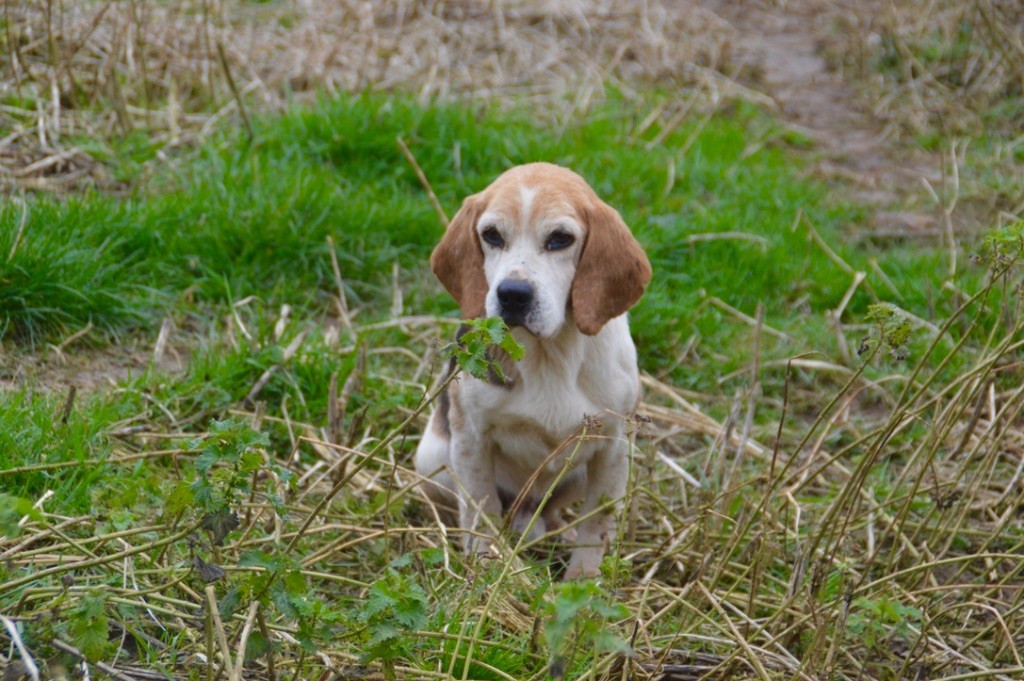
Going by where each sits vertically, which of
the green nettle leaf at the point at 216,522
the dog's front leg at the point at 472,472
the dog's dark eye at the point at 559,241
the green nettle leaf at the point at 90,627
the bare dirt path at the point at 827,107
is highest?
the dog's dark eye at the point at 559,241

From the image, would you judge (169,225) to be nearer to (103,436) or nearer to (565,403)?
(103,436)

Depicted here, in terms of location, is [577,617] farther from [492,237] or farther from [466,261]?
[466,261]

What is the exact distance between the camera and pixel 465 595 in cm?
373

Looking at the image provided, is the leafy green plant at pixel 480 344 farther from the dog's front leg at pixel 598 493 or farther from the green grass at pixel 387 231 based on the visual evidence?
the green grass at pixel 387 231

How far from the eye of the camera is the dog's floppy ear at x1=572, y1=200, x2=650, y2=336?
4191mm

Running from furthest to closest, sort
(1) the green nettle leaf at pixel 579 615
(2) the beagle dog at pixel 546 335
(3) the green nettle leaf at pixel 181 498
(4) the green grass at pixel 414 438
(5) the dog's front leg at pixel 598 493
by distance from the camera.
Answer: (5) the dog's front leg at pixel 598 493
(2) the beagle dog at pixel 546 335
(4) the green grass at pixel 414 438
(3) the green nettle leaf at pixel 181 498
(1) the green nettle leaf at pixel 579 615

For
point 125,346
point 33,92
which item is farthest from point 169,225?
point 33,92

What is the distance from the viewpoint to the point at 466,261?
4.43 meters

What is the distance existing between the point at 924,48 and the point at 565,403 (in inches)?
275

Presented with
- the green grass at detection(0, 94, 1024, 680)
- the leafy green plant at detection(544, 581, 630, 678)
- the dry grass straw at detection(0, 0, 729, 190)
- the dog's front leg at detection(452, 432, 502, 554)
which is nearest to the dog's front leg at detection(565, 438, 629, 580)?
the green grass at detection(0, 94, 1024, 680)

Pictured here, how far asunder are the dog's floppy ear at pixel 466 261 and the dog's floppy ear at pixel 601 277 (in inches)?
→ 14.5

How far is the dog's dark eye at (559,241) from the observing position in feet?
13.7

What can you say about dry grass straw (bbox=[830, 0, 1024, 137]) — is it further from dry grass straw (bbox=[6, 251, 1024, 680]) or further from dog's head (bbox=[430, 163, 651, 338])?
dog's head (bbox=[430, 163, 651, 338])

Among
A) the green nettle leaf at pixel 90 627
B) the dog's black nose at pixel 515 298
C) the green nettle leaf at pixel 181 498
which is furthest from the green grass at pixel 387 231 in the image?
the green nettle leaf at pixel 90 627
